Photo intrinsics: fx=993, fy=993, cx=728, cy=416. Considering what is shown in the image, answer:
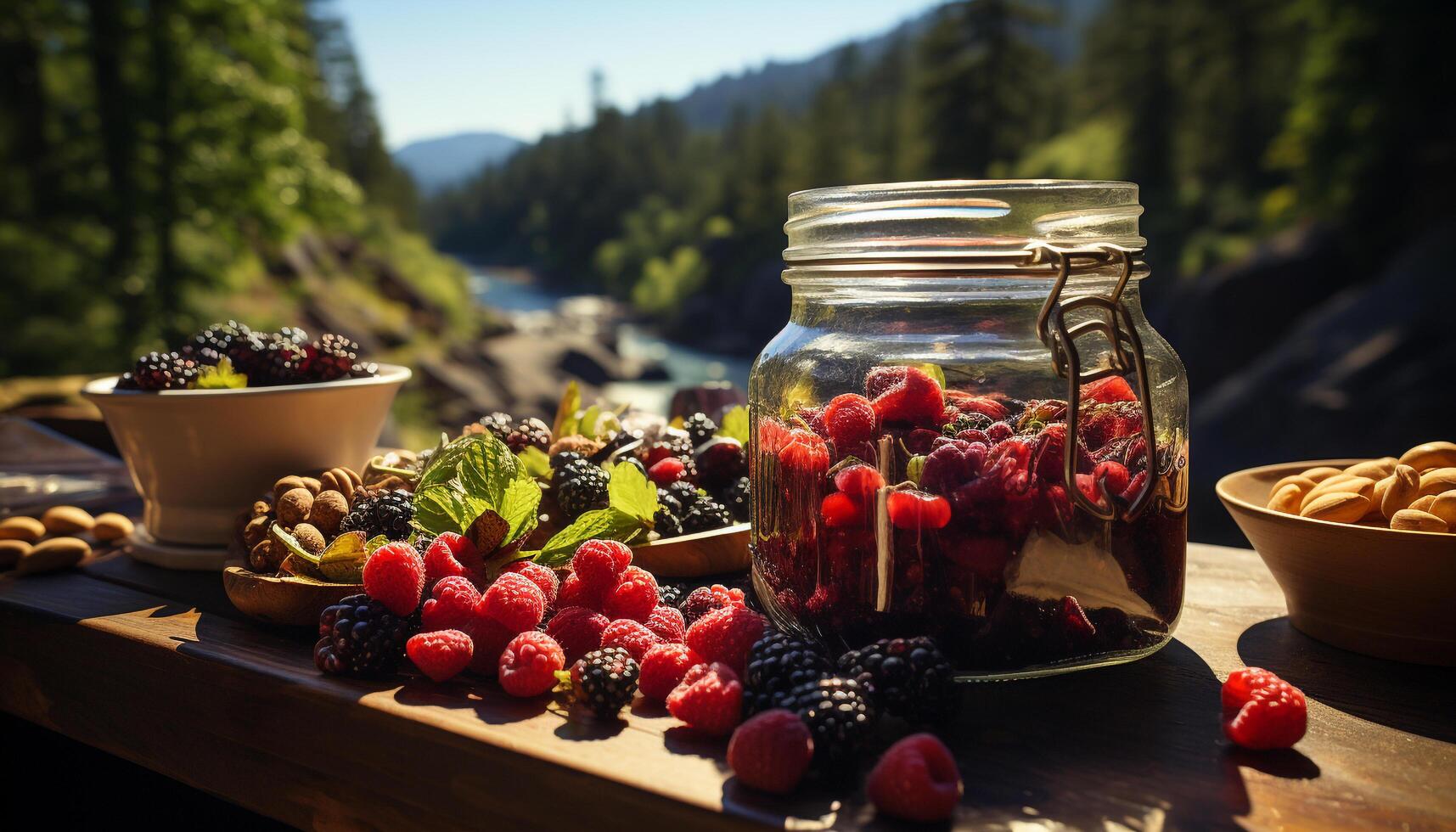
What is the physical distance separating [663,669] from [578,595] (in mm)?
209

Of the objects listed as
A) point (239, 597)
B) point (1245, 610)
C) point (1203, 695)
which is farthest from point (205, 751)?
point (1245, 610)

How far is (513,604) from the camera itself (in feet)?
3.43

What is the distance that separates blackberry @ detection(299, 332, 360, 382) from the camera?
5.23 feet

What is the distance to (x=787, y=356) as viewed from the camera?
3.92 ft

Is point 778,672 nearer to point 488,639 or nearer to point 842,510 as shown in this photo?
point 842,510

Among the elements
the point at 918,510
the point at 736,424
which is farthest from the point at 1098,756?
the point at 736,424

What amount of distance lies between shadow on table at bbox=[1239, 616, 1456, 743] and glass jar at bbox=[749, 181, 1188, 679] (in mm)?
155

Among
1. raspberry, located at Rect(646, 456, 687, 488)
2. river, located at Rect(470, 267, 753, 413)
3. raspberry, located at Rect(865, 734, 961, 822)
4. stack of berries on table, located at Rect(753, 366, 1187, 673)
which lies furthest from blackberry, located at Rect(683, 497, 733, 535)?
river, located at Rect(470, 267, 753, 413)

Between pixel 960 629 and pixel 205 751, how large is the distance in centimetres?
88

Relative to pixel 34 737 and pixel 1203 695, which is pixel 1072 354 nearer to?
pixel 1203 695

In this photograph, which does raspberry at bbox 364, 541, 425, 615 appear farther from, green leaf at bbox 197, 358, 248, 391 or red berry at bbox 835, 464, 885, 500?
green leaf at bbox 197, 358, 248, 391

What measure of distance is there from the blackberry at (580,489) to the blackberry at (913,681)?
0.60 m

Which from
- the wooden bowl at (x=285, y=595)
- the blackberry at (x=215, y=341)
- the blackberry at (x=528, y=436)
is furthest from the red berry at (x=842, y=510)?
the blackberry at (x=215, y=341)

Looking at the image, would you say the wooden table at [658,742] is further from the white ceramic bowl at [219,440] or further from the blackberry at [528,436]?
the blackberry at [528,436]
